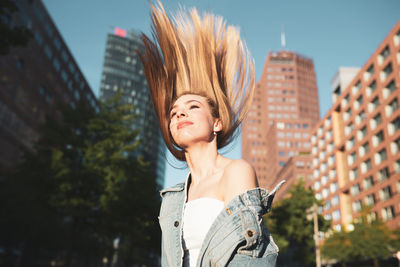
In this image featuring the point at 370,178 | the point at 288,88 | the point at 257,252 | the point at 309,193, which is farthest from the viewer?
the point at 288,88

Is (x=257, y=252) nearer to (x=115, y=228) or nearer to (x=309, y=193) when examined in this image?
(x=115, y=228)

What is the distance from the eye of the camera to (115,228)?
591 inches

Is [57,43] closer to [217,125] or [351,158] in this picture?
[351,158]

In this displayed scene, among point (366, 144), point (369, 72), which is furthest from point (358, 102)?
point (366, 144)

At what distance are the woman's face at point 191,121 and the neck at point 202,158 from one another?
5cm

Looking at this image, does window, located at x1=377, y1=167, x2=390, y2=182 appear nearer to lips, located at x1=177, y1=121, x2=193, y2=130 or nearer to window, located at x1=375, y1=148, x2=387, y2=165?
window, located at x1=375, y1=148, x2=387, y2=165

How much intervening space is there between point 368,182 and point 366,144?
546cm

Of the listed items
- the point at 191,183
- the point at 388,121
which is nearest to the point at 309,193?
the point at 388,121

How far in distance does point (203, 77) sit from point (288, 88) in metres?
126

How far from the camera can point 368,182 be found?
45844mm

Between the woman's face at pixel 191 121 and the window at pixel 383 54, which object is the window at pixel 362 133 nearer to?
the window at pixel 383 54

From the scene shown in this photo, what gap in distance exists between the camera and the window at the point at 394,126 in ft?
127

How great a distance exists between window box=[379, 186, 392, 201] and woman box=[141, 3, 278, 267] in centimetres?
4424

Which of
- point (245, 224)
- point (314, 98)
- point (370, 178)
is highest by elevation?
point (314, 98)
